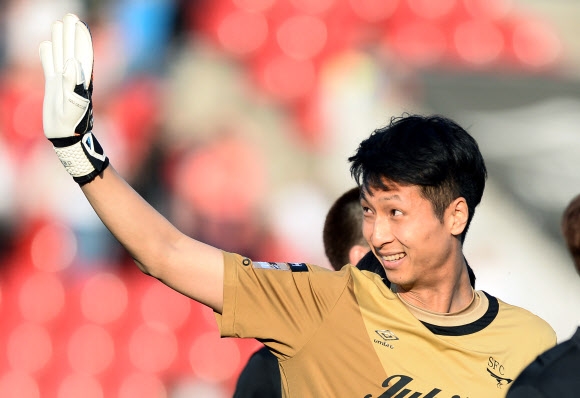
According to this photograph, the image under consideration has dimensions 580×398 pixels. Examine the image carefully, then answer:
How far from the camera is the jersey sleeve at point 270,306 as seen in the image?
2.19 m

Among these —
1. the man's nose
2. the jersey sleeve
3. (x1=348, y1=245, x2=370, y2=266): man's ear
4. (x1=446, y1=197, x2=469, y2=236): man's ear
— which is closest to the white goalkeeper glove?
the jersey sleeve

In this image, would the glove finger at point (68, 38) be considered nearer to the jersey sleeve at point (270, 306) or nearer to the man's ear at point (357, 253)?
the jersey sleeve at point (270, 306)

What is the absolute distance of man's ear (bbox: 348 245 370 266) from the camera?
3232 millimetres

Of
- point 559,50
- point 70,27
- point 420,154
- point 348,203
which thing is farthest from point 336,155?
point 70,27

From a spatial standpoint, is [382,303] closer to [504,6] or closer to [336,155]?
[336,155]

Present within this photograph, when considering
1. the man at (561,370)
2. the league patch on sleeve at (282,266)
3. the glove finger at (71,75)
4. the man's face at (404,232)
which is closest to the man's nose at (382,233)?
the man's face at (404,232)

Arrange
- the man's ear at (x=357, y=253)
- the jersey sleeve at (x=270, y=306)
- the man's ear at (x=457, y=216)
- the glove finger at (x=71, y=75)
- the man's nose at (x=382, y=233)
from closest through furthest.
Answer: the glove finger at (x=71, y=75)
the jersey sleeve at (x=270, y=306)
the man's nose at (x=382, y=233)
the man's ear at (x=457, y=216)
the man's ear at (x=357, y=253)

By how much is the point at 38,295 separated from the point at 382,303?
3.80 m

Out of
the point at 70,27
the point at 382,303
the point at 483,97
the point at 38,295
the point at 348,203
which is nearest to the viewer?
the point at 70,27

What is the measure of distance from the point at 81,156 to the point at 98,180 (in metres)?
0.07

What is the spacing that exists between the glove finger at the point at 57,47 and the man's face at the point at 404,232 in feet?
2.64

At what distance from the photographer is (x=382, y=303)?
2336 mm

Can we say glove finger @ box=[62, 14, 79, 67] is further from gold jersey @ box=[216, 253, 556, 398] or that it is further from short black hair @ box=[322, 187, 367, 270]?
short black hair @ box=[322, 187, 367, 270]

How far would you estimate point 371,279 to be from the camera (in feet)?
7.81
